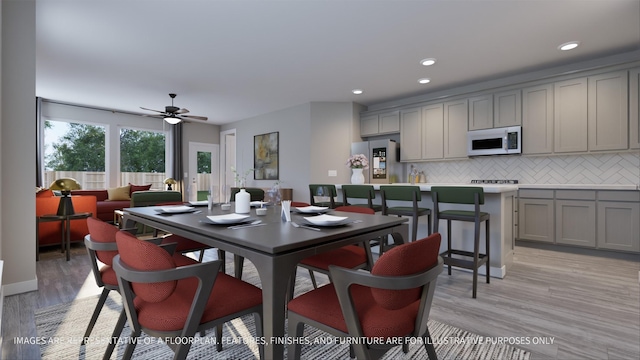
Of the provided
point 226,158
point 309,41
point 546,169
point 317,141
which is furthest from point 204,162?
point 546,169

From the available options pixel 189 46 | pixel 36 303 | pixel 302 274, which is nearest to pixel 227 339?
pixel 302 274

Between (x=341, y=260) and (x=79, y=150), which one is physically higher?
(x=79, y=150)

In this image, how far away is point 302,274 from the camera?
299 cm

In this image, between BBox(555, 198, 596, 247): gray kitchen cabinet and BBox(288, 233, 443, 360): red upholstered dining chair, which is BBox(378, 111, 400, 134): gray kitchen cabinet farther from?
BBox(288, 233, 443, 360): red upholstered dining chair

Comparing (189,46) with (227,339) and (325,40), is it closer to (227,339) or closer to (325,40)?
(325,40)

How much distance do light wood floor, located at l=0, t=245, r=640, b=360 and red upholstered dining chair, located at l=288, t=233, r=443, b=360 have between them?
1.16 m

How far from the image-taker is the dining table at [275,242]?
987 millimetres

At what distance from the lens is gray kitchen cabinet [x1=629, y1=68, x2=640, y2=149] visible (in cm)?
352

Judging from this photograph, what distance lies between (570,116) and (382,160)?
108 inches

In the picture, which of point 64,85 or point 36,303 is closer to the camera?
point 36,303

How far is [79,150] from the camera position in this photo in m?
6.41

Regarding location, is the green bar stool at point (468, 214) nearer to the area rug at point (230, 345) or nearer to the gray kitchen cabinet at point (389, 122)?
the area rug at point (230, 345)

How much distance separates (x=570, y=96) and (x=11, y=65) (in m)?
6.18

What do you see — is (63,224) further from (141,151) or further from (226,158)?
(226,158)
